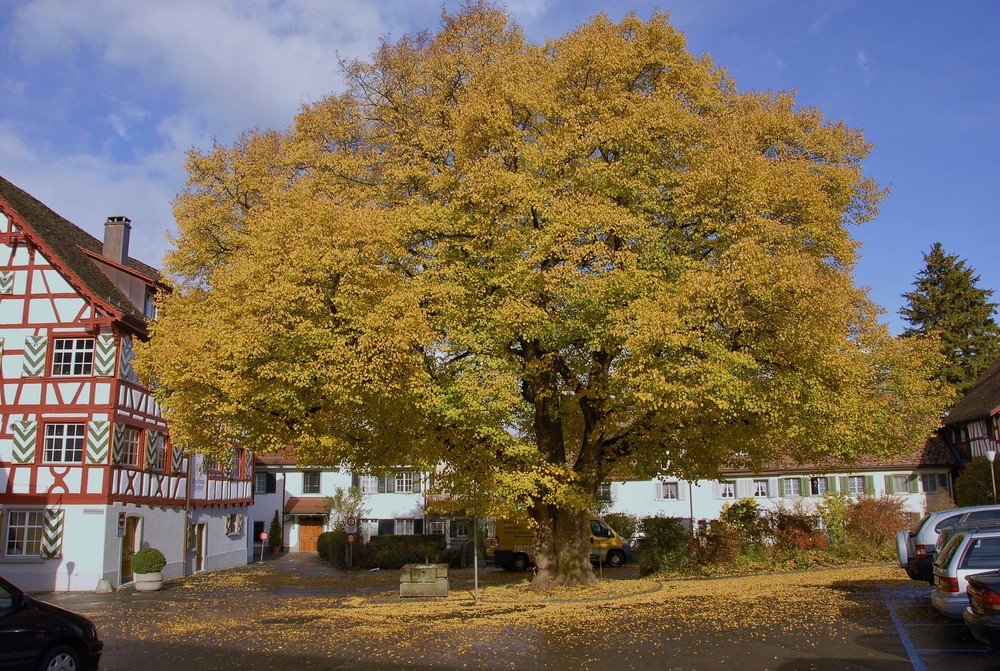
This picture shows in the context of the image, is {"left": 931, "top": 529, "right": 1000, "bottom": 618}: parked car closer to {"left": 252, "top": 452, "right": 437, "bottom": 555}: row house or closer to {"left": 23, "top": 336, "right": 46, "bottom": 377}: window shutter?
{"left": 23, "top": 336, "right": 46, "bottom": 377}: window shutter

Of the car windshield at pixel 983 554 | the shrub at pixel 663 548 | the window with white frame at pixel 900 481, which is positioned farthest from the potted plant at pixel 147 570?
the window with white frame at pixel 900 481

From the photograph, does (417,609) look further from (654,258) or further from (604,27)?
(604,27)

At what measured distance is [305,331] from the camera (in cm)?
1558

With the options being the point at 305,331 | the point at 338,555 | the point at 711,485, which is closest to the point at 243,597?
the point at 305,331

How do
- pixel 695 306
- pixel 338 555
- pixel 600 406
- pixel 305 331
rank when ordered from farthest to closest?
pixel 338 555
pixel 600 406
pixel 695 306
pixel 305 331

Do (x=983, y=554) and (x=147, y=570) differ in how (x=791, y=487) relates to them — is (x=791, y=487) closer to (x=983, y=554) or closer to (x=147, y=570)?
(x=147, y=570)

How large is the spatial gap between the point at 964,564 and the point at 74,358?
86.8 feet

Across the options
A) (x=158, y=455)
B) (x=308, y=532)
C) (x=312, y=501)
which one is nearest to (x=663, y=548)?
(x=158, y=455)

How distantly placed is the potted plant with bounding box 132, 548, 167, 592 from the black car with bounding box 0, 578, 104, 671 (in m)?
17.1

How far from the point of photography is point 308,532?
5250 cm

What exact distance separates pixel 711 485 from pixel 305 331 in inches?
1503

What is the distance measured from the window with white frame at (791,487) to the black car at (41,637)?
4272 cm

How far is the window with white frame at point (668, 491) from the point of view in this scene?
163 ft

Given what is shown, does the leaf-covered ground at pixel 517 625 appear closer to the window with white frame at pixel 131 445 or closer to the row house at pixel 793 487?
the window with white frame at pixel 131 445
